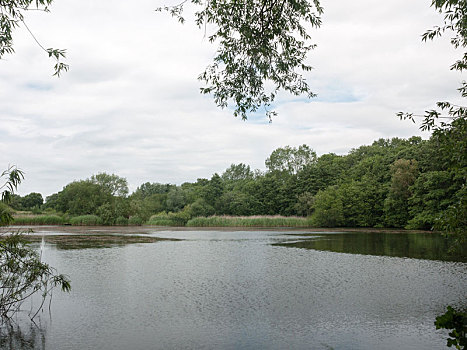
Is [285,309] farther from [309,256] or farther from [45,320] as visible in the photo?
[309,256]

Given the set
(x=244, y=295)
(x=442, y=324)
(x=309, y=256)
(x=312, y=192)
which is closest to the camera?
(x=442, y=324)

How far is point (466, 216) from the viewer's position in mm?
4828

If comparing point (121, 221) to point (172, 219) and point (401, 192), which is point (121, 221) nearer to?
point (172, 219)

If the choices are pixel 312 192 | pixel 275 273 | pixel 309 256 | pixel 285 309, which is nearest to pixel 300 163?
pixel 312 192

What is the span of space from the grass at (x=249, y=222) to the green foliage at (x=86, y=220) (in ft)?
36.1

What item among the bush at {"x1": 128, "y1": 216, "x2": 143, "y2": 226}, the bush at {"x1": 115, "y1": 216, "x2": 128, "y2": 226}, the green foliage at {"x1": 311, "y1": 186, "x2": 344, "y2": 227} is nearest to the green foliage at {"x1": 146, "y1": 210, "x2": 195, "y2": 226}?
the bush at {"x1": 128, "y1": 216, "x2": 143, "y2": 226}

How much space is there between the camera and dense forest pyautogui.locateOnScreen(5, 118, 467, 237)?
111ft

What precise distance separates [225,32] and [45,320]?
594 cm

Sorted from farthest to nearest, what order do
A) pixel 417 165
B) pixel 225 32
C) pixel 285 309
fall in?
1. pixel 417 165
2. pixel 285 309
3. pixel 225 32

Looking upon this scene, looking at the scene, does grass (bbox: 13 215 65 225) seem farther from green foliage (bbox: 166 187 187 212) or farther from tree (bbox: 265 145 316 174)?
tree (bbox: 265 145 316 174)

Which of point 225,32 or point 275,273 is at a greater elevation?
point 225,32

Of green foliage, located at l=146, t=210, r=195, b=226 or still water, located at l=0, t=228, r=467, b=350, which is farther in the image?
green foliage, located at l=146, t=210, r=195, b=226

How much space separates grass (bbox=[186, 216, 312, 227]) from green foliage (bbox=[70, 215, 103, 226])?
36.1 feet

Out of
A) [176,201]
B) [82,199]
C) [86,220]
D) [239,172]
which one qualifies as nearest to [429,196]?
[86,220]
